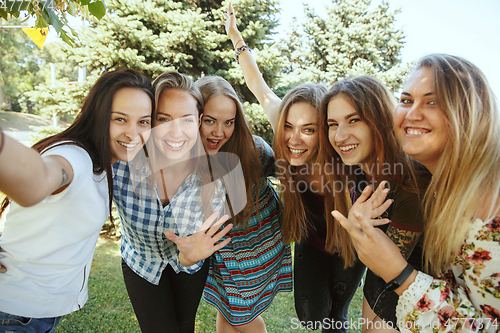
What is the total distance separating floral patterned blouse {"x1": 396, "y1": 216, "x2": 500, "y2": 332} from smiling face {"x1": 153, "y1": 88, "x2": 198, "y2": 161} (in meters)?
1.53

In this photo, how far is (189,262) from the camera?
1962 mm

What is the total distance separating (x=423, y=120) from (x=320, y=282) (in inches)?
65.4

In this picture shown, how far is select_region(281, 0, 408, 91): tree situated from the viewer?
1016cm

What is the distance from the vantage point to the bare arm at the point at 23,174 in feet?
2.72

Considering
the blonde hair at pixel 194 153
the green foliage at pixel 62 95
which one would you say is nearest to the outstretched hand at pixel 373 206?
the blonde hair at pixel 194 153

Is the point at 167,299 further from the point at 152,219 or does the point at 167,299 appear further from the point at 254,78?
the point at 254,78

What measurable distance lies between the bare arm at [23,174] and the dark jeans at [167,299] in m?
1.23

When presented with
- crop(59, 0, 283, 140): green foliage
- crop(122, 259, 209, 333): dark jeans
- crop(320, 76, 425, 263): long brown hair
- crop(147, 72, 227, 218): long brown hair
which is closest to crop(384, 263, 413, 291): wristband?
crop(320, 76, 425, 263): long brown hair

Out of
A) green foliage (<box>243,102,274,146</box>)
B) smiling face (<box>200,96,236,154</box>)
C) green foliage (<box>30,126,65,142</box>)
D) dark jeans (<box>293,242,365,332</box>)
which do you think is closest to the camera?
smiling face (<box>200,96,236,154</box>)

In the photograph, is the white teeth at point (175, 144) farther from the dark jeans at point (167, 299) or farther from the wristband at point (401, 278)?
the wristband at point (401, 278)

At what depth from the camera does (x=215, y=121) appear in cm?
225

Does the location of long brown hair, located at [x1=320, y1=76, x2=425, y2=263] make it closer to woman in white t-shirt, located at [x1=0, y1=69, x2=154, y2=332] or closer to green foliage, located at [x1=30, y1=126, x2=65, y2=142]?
woman in white t-shirt, located at [x1=0, y1=69, x2=154, y2=332]

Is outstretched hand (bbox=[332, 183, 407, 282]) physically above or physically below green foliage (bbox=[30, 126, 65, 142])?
above

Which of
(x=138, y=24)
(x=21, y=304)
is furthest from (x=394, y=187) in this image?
(x=138, y=24)
